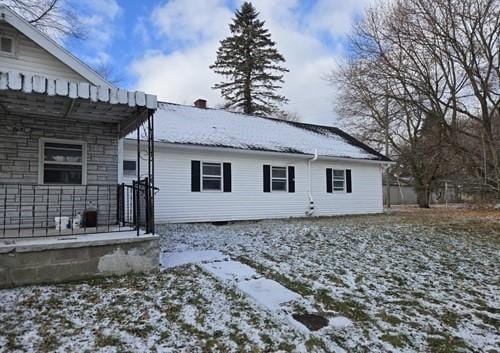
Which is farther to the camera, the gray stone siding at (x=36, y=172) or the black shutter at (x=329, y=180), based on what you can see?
the black shutter at (x=329, y=180)

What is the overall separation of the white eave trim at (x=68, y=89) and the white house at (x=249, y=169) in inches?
184

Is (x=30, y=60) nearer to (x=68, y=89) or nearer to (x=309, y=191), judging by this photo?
(x=68, y=89)

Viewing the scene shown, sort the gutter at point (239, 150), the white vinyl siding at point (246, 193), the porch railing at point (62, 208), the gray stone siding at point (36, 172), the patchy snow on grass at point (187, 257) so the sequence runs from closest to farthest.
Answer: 1. the patchy snow on grass at point (187, 257)
2. the porch railing at point (62, 208)
3. the gray stone siding at point (36, 172)
4. the gutter at point (239, 150)
5. the white vinyl siding at point (246, 193)

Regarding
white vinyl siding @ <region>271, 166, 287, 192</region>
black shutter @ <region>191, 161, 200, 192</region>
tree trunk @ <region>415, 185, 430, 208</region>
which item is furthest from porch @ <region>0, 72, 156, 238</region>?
tree trunk @ <region>415, 185, 430, 208</region>

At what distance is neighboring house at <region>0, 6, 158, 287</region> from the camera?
527cm

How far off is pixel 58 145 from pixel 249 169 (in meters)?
6.17

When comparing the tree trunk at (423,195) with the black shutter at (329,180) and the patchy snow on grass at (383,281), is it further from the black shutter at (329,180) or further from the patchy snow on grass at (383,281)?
the patchy snow on grass at (383,281)

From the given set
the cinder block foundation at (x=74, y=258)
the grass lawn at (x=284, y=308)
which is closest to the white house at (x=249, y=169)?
the grass lawn at (x=284, y=308)

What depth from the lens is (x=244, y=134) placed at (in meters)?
12.4

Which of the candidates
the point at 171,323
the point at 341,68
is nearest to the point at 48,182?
the point at 171,323

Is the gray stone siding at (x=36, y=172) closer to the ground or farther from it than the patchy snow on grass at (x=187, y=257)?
farther from it

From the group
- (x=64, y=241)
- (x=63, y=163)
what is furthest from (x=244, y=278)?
(x=63, y=163)

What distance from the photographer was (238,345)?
273 cm

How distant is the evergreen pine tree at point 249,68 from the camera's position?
26031 mm
